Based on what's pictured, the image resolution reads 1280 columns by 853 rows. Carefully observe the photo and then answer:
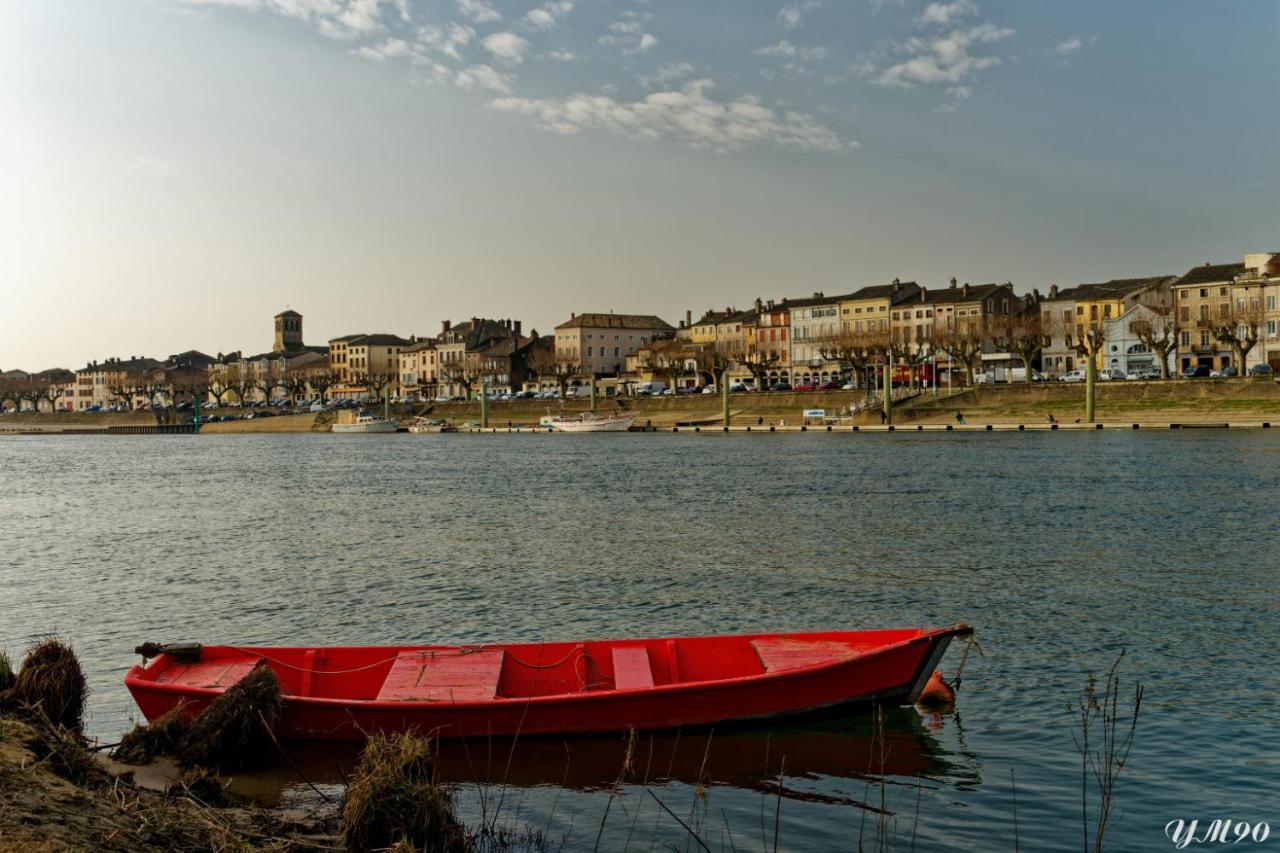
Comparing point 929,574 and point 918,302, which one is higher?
point 918,302

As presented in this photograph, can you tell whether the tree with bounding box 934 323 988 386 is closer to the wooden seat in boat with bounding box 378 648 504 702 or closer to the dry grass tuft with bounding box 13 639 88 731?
the wooden seat in boat with bounding box 378 648 504 702

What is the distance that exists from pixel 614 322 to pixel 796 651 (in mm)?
178261

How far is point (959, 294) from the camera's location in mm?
144375

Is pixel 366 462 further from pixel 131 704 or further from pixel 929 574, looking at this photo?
pixel 131 704

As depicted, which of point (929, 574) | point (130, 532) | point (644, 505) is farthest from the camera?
point (644, 505)

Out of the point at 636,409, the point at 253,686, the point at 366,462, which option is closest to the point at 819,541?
the point at 253,686

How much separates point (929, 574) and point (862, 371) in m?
118

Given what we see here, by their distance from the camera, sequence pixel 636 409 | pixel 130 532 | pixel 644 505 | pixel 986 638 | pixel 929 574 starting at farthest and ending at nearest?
pixel 636 409 → pixel 644 505 → pixel 130 532 → pixel 929 574 → pixel 986 638

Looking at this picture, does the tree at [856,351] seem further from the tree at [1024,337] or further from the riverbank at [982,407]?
the tree at [1024,337]

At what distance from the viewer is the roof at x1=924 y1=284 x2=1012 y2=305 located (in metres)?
142

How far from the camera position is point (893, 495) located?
47844mm

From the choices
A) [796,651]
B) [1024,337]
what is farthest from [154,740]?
[1024,337]

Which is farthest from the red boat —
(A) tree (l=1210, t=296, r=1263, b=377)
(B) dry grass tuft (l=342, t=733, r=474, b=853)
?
(A) tree (l=1210, t=296, r=1263, b=377)

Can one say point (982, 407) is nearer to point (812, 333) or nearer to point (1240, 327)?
point (1240, 327)
